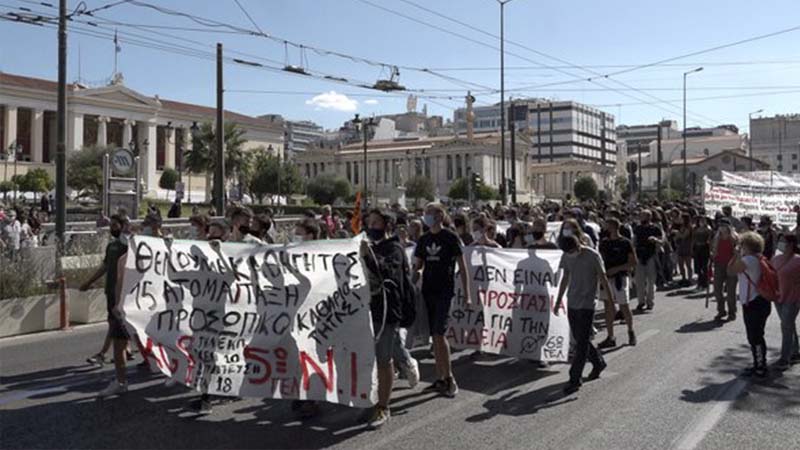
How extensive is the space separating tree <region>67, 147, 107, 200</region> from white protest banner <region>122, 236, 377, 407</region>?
51.0m

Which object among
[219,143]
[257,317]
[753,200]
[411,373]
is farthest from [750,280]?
[219,143]

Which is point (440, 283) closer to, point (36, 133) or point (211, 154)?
point (211, 154)

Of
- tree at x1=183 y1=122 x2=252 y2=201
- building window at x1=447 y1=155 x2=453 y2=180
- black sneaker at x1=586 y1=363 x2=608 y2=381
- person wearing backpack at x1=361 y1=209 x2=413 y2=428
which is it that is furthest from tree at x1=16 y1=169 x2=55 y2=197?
building window at x1=447 y1=155 x2=453 y2=180

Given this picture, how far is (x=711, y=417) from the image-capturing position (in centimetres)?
644

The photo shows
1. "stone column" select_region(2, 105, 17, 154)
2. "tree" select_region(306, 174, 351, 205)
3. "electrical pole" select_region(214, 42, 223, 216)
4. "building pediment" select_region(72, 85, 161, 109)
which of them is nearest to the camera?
"electrical pole" select_region(214, 42, 223, 216)

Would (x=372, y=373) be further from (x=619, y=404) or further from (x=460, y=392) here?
(x=619, y=404)

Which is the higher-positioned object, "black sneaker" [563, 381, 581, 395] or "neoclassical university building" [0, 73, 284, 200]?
"neoclassical university building" [0, 73, 284, 200]

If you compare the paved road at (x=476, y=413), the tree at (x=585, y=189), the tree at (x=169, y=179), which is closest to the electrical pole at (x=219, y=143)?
the paved road at (x=476, y=413)

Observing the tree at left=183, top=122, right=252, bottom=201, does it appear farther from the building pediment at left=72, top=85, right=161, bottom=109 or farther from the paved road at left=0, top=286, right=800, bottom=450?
the paved road at left=0, top=286, right=800, bottom=450

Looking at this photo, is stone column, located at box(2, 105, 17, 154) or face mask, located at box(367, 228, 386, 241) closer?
face mask, located at box(367, 228, 386, 241)

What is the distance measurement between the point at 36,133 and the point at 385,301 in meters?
86.7

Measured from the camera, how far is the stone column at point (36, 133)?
82562mm

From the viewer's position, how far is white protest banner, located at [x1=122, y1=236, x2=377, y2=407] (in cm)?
622

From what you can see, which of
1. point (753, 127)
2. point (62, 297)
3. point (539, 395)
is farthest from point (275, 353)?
point (753, 127)
